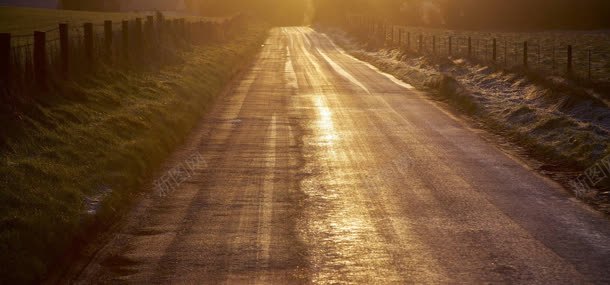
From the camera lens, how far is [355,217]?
1042 cm

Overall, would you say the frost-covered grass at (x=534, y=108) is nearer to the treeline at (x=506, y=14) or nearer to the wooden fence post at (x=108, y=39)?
the wooden fence post at (x=108, y=39)

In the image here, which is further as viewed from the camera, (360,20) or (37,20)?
(360,20)

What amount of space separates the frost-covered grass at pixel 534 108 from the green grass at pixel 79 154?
6.53 metres

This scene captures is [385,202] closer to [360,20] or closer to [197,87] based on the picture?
[197,87]

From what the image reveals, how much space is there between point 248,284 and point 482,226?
3.31m

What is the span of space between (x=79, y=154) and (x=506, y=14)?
73.2 metres

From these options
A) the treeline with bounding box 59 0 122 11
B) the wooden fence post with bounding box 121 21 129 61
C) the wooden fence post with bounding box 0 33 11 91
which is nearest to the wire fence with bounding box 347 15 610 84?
the wooden fence post with bounding box 121 21 129 61

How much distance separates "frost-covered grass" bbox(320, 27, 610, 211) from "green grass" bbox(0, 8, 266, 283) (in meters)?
6.53

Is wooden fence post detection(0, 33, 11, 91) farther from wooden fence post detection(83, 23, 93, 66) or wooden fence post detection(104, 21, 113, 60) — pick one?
wooden fence post detection(104, 21, 113, 60)

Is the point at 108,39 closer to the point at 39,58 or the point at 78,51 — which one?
the point at 78,51

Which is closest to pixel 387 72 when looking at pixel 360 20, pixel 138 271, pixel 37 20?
pixel 138 271

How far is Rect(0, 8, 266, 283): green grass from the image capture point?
28.8 ft

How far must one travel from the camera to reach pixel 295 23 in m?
133

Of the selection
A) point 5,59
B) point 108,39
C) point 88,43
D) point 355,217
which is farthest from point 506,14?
point 355,217
